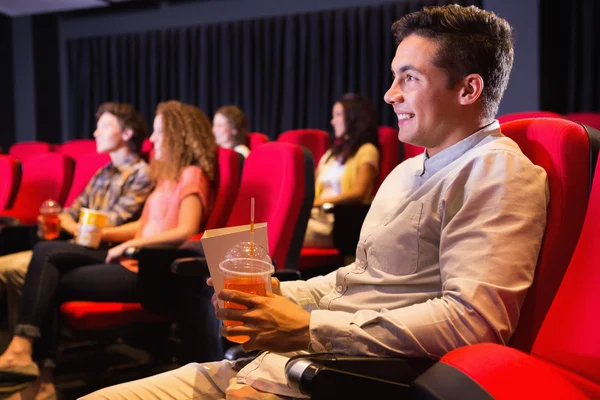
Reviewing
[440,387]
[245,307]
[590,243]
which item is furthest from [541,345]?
[245,307]

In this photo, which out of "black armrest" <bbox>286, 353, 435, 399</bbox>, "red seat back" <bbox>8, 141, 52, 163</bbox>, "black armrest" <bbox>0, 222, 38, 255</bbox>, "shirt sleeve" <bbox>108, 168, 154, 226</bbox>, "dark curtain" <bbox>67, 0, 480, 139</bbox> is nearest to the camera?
"black armrest" <bbox>286, 353, 435, 399</bbox>

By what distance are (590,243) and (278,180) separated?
4.21ft

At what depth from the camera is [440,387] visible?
86 centimetres

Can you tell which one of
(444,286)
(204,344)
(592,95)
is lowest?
(204,344)

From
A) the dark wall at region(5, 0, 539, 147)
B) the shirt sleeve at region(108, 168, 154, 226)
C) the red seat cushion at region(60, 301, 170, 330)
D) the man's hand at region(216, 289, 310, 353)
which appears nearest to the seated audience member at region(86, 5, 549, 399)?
the man's hand at region(216, 289, 310, 353)

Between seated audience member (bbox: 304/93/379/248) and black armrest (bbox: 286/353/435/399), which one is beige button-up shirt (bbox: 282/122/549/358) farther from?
seated audience member (bbox: 304/93/379/248)

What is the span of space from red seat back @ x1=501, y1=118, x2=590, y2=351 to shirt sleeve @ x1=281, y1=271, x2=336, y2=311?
41 cm

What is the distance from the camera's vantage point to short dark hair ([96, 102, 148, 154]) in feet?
10.2

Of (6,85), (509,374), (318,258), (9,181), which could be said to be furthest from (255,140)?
(6,85)

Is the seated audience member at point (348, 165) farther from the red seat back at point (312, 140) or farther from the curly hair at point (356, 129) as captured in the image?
the red seat back at point (312, 140)

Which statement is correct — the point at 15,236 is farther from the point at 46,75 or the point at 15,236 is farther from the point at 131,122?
the point at 46,75

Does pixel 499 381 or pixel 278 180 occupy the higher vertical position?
pixel 278 180

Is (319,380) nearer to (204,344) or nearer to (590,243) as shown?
(590,243)

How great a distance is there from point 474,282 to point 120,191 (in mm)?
2189
